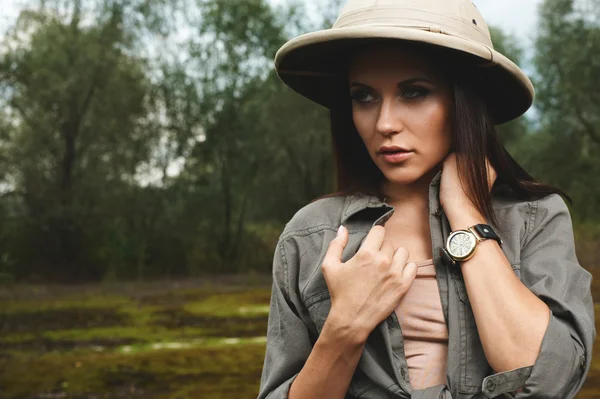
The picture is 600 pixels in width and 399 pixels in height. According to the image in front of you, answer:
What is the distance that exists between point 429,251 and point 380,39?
0.50 metres

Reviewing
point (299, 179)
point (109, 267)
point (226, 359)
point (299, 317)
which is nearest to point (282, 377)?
point (299, 317)

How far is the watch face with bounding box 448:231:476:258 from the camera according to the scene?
1.44 metres

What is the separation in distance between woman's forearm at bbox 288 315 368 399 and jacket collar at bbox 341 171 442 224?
1.01ft

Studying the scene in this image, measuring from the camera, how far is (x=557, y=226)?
1.53m

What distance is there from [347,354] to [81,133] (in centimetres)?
1669

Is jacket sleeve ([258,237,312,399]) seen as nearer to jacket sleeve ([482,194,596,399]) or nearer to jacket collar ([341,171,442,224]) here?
jacket collar ([341,171,442,224])

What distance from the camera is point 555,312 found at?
138 cm

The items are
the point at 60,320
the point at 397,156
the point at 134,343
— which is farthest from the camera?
the point at 60,320

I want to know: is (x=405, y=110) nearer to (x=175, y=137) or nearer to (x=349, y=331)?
(x=349, y=331)

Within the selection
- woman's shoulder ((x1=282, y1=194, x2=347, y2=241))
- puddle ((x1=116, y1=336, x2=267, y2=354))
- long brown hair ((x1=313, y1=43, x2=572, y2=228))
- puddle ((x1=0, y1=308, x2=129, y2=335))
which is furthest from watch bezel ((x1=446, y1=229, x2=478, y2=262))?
puddle ((x1=0, y1=308, x2=129, y2=335))

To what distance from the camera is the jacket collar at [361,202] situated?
5.24 feet

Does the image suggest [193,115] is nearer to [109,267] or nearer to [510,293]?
[109,267]

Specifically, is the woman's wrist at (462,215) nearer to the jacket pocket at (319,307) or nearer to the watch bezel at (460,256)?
the watch bezel at (460,256)

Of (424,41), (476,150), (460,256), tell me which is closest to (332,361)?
(460,256)
